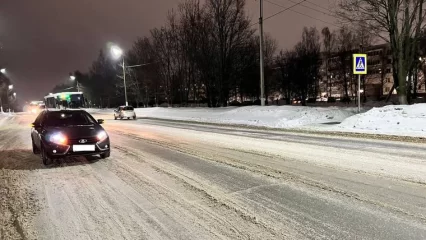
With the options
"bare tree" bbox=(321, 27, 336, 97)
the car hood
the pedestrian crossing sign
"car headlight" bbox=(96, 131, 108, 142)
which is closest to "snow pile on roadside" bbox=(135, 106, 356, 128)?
the pedestrian crossing sign

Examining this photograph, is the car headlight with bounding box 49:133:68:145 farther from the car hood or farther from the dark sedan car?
the car hood

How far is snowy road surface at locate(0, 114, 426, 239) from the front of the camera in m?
4.48

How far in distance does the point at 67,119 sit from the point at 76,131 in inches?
44.2

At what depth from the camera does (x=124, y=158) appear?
33.1ft

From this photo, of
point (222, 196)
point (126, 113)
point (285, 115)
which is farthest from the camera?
point (126, 113)

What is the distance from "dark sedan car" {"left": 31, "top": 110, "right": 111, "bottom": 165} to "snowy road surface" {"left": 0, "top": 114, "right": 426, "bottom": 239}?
1.24 feet

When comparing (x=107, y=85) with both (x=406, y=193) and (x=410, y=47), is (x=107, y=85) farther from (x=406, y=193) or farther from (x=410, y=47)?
(x=406, y=193)

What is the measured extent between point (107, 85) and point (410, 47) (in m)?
73.6

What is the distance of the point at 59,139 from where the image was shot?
9031 mm

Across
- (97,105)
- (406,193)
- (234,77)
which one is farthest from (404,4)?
(97,105)

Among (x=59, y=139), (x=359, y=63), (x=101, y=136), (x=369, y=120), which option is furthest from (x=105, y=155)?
(x=359, y=63)

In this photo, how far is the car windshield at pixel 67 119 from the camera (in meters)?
10.0

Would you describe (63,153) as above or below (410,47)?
below

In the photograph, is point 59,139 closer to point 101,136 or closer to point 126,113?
point 101,136
